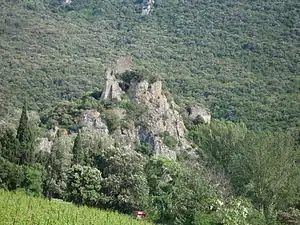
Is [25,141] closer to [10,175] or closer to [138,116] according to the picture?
[10,175]

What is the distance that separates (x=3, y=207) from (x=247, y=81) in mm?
83383

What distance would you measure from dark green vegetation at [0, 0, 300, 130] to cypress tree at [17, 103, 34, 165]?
3444 cm

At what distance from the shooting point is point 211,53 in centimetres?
13212

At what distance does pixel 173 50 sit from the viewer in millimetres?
141125

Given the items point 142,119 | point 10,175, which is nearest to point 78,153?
point 10,175

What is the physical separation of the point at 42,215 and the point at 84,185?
1743cm

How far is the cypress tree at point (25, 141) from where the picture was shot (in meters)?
52.2

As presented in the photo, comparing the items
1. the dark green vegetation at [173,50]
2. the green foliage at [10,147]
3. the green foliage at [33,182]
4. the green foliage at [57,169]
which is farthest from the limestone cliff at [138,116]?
the green foliage at [33,182]

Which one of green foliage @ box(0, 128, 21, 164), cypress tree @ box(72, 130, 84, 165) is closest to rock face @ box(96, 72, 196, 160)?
cypress tree @ box(72, 130, 84, 165)

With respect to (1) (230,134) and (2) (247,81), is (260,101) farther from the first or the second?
(1) (230,134)

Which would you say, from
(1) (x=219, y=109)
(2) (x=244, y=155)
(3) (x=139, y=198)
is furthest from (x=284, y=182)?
(1) (x=219, y=109)

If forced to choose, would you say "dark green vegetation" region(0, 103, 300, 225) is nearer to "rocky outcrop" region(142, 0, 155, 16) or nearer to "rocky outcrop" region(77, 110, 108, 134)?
"rocky outcrop" region(77, 110, 108, 134)

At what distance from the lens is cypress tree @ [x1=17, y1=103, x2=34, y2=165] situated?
52.2 meters

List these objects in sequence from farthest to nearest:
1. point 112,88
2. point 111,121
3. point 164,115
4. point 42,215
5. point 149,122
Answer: point 164,115 → point 112,88 → point 149,122 → point 111,121 → point 42,215
